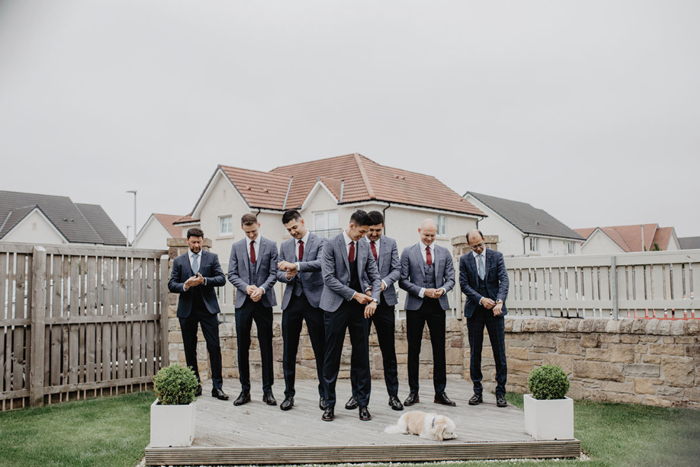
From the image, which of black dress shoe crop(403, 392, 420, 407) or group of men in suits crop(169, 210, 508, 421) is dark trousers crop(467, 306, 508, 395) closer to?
group of men in suits crop(169, 210, 508, 421)

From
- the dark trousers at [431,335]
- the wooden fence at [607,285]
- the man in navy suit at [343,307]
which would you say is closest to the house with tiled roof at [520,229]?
the wooden fence at [607,285]

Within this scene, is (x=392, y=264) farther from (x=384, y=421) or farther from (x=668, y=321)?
(x=668, y=321)

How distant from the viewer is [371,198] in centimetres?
2583

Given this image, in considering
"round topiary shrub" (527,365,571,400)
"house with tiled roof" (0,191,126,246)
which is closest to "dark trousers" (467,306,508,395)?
A: "round topiary shrub" (527,365,571,400)

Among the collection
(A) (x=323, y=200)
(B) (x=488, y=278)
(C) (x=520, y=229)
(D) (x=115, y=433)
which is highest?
(A) (x=323, y=200)

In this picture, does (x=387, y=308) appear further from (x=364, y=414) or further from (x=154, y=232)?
(x=154, y=232)

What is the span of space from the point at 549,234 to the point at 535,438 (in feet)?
144

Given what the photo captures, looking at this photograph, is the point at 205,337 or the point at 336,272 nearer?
the point at 336,272

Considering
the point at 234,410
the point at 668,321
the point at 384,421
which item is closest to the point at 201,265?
the point at 234,410

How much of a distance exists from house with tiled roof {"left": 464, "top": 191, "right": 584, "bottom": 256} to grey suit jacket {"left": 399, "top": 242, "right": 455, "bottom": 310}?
112 feet

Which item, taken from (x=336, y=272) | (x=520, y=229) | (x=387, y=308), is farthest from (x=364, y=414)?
(x=520, y=229)

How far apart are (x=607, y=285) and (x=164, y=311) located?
612 centimetres

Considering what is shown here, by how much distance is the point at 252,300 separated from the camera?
6172mm

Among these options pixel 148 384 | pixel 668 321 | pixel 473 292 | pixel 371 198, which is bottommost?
pixel 148 384
